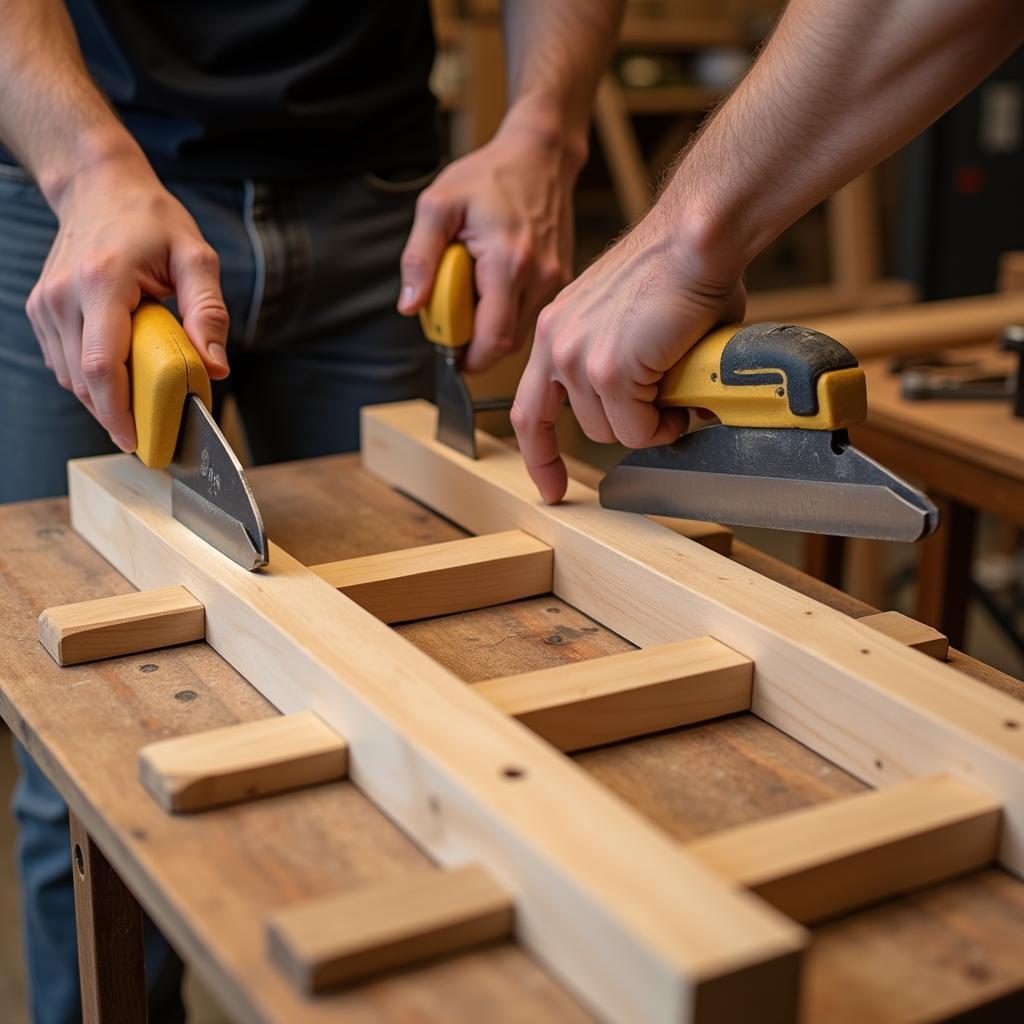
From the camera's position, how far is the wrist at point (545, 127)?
164cm

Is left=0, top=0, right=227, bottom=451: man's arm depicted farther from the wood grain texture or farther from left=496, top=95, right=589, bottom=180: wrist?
the wood grain texture

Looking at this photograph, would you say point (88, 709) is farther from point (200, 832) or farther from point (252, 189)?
point (252, 189)

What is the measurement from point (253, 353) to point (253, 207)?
196mm

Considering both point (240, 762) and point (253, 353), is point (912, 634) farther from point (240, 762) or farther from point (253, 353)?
point (253, 353)

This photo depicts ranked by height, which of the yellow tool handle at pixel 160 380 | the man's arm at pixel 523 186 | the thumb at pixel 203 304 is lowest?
the yellow tool handle at pixel 160 380

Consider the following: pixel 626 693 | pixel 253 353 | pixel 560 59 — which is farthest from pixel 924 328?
pixel 626 693

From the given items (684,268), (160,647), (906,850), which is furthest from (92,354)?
(906,850)

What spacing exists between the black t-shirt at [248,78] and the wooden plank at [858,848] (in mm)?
1134

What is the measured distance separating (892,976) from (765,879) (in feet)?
0.28

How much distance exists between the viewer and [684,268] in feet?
3.72

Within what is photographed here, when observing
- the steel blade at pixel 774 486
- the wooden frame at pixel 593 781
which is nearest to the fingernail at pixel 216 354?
the wooden frame at pixel 593 781

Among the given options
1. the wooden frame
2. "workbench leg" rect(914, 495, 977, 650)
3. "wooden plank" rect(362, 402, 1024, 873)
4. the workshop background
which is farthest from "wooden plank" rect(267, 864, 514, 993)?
the workshop background

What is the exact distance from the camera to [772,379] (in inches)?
43.0

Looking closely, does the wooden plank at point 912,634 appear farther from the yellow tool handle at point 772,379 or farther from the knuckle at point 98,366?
the knuckle at point 98,366
